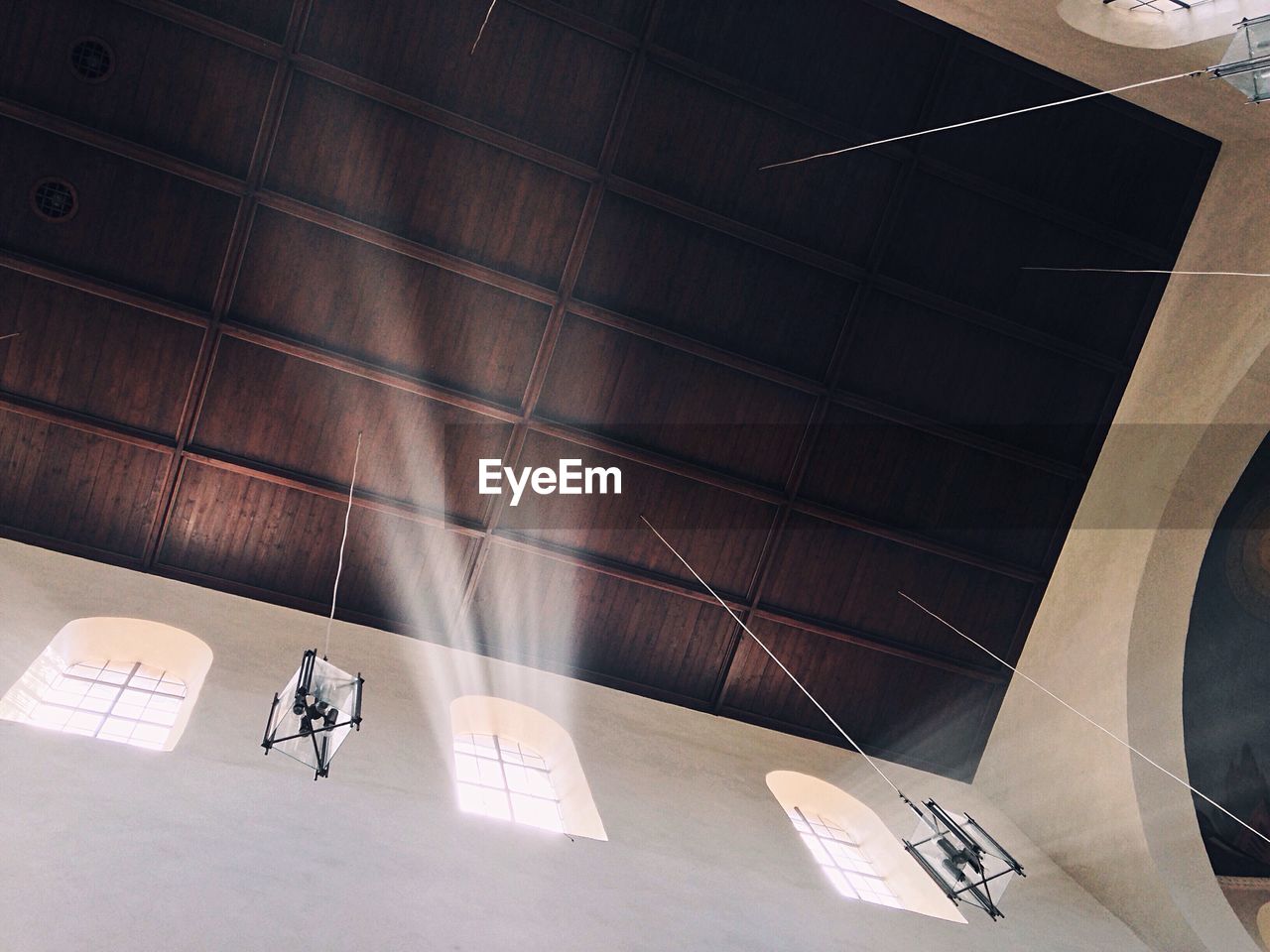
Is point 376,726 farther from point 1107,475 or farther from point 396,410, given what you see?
point 1107,475

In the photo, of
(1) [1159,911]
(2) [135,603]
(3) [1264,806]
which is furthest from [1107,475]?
(2) [135,603]

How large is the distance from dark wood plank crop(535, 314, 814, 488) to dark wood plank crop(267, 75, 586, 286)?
0.90 meters

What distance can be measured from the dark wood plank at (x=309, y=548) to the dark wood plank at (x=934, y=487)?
3963 millimetres

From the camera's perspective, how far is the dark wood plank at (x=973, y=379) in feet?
34.1

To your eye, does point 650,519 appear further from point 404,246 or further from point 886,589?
point 404,246

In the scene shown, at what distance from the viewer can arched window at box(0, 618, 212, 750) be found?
Answer: 752 centimetres

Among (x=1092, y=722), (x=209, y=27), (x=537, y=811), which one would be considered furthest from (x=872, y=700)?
(x=209, y=27)

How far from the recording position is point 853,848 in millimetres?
9883

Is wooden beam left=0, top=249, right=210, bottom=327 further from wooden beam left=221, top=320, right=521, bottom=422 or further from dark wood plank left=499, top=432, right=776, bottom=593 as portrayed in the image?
dark wood plank left=499, top=432, right=776, bottom=593

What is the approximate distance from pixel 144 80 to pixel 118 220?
1246 mm

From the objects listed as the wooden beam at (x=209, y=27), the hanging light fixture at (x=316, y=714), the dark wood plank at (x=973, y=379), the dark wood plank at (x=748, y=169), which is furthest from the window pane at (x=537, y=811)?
the wooden beam at (x=209, y=27)

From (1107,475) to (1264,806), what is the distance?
137 inches

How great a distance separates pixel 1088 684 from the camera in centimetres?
1028

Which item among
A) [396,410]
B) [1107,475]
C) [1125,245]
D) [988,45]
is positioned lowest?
[396,410]
